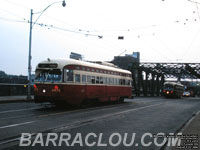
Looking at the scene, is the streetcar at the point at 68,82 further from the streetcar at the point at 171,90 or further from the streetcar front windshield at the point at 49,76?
the streetcar at the point at 171,90

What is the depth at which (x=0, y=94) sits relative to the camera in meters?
28.6

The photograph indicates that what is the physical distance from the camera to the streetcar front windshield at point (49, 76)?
1734 centimetres

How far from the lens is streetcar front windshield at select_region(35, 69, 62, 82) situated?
17.3m

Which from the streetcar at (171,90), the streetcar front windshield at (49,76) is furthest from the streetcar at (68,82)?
the streetcar at (171,90)

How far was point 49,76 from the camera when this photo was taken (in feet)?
57.5

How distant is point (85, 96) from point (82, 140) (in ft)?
37.6

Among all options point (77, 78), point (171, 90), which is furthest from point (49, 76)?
point (171, 90)

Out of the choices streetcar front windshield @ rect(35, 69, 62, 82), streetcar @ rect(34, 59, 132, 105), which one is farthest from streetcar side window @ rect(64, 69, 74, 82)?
streetcar front windshield @ rect(35, 69, 62, 82)

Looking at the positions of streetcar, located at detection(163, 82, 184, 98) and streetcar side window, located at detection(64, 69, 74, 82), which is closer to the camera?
streetcar side window, located at detection(64, 69, 74, 82)

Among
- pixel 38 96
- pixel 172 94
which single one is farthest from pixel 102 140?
pixel 172 94

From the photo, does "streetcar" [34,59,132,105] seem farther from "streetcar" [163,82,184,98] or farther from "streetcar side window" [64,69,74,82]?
"streetcar" [163,82,184,98]

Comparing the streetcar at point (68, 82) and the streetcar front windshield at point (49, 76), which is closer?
the streetcar at point (68, 82)

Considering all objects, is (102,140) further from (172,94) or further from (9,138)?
(172,94)

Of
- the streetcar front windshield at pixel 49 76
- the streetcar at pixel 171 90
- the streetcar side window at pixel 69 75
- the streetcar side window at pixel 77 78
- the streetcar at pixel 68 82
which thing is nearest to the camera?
the streetcar at pixel 68 82
